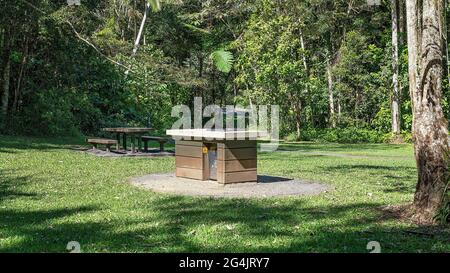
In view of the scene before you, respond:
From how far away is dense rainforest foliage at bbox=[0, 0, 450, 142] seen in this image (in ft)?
73.7

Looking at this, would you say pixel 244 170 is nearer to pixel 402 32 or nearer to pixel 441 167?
pixel 441 167

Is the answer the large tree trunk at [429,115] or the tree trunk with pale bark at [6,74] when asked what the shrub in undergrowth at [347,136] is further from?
the large tree trunk at [429,115]

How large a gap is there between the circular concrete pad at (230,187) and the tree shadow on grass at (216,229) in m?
1.12

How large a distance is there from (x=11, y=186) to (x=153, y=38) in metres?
28.9

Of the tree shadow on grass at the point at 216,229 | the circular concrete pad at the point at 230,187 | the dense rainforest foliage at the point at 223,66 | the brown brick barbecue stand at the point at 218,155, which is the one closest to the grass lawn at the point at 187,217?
the tree shadow on grass at the point at 216,229

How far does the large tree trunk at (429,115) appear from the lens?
22.8 feet

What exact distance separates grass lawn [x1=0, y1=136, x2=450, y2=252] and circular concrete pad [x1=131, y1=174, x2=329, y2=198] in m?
0.38

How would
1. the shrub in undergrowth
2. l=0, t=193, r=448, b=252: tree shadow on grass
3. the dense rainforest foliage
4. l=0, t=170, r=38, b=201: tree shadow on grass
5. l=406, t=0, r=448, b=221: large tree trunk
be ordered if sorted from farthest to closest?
1. the shrub in undergrowth
2. the dense rainforest foliage
3. l=0, t=170, r=38, b=201: tree shadow on grass
4. l=406, t=0, r=448, b=221: large tree trunk
5. l=0, t=193, r=448, b=252: tree shadow on grass

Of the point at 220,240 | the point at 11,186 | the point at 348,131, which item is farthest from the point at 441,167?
the point at 348,131

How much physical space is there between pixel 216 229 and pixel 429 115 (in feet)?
9.63

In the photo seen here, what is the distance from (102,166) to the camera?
13.2m

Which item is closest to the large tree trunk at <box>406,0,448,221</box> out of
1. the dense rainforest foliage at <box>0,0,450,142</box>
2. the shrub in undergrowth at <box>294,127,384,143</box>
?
the dense rainforest foliage at <box>0,0,450,142</box>

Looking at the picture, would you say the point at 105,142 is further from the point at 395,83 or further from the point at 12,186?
the point at 395,83

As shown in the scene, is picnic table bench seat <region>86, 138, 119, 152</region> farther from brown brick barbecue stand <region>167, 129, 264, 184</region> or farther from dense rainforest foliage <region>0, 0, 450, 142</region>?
brown brick barbecue stand <region>167, 129, 264, 184</region>
